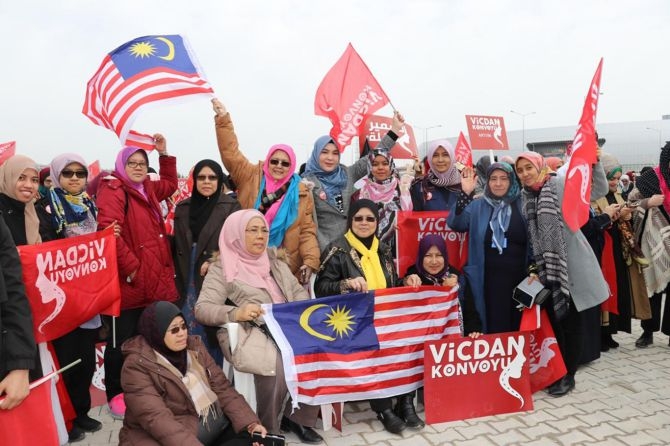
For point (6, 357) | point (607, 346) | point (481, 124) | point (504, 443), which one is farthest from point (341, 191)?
point (481, 124)

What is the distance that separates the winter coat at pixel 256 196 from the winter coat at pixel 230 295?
0.27 meters

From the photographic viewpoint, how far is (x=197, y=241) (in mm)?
4137

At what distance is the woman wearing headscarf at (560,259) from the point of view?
4176mm

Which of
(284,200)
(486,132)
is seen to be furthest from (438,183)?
(486,132)

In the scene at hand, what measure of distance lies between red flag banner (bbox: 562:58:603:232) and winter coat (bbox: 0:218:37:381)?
11.8 feet

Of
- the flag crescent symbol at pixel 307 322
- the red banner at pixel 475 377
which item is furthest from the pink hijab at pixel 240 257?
the red banner at pixel 475 377

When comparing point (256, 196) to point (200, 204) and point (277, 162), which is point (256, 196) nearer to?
point (277, 162)

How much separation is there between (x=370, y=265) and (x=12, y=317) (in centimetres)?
245

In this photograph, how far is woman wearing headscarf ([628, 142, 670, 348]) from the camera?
5449 millimetres

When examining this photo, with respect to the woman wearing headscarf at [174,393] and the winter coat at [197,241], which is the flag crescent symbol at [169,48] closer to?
the winter coat at [197,241]

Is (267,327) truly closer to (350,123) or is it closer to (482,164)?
(350,123)

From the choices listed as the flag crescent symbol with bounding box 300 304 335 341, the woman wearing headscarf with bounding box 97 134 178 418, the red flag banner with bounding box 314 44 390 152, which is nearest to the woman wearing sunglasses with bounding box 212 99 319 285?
the flag crescent symbol with bounding box 300 304 335 341

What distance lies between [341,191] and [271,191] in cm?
73

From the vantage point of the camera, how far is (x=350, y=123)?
6090 millimetres
